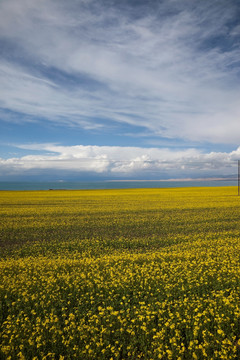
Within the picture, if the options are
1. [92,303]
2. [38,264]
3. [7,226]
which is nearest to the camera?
[92,303]

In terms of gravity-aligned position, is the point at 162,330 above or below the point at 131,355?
above

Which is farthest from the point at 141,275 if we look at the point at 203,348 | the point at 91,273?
the point at 203,348

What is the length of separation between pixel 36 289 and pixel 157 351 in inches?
206

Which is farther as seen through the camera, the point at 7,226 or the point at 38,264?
the point at 7,226

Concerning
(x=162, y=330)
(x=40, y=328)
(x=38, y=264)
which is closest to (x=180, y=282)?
(x=162, y=330)

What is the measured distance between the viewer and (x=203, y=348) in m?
5.11

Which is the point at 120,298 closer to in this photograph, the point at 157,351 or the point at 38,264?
Result: the point at 157,351

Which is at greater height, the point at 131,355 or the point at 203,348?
the point at 203,348

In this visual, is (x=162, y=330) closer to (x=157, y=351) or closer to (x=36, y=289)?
(x=157, y=351)

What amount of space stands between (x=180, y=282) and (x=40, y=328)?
5.28 metres

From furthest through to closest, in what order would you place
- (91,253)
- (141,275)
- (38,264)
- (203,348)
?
1. (91,253)
2. (38,264)
3. (141,275)
4. (203,348)

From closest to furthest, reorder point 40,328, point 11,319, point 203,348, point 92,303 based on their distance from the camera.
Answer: point 203,348, point 40,328, point 11,319, point 92,303

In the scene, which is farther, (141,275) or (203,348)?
(141,275)

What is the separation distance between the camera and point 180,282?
841 cm
